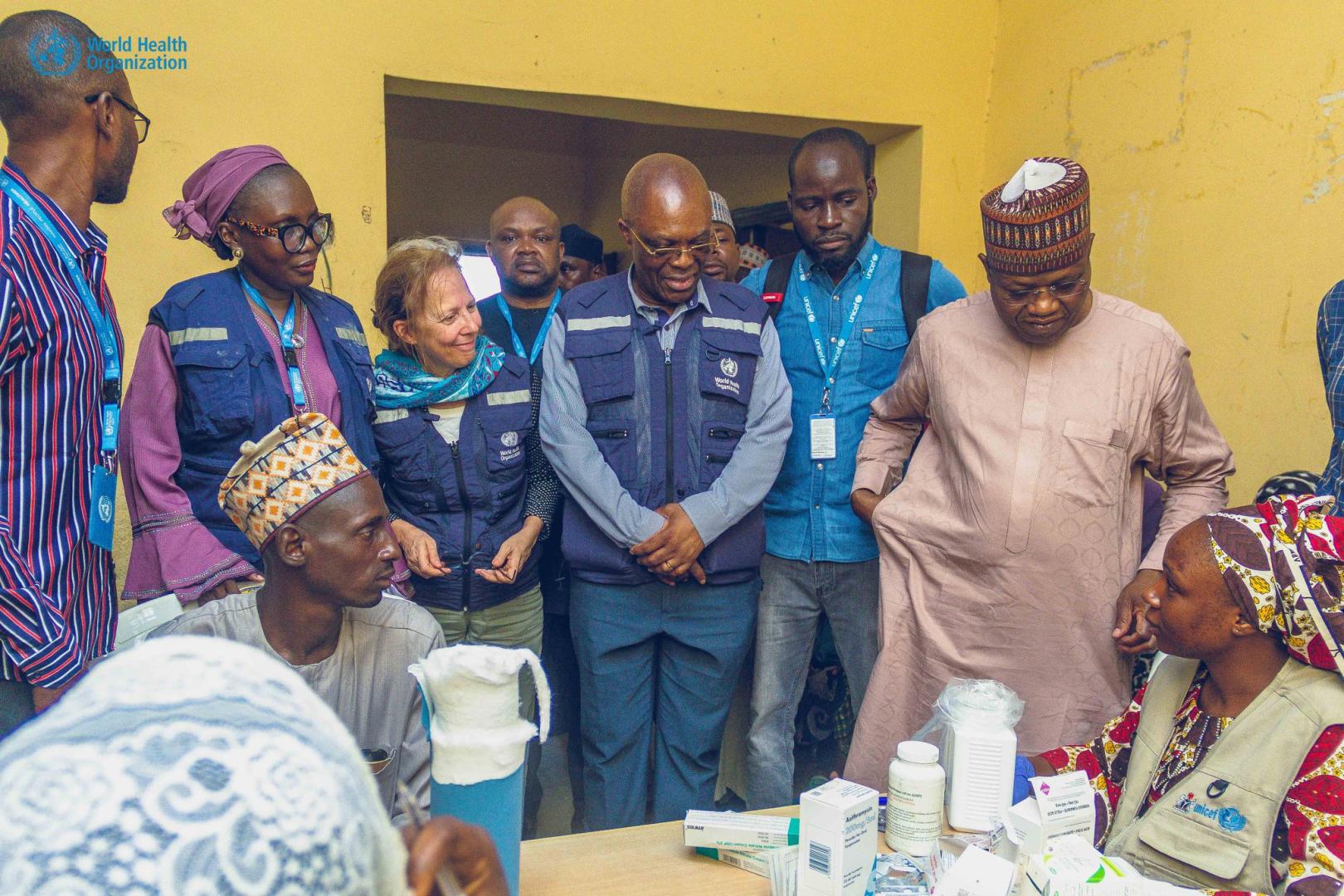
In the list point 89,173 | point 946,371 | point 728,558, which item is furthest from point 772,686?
point 89,173

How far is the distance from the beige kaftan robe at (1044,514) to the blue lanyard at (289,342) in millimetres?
1712

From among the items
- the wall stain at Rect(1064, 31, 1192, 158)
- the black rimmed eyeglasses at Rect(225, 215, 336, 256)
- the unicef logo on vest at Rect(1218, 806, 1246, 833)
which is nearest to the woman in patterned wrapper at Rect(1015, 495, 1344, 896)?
the unicef logo on vest at Rect(1218, 806, 1246, 833)

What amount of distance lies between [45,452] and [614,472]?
1.42m

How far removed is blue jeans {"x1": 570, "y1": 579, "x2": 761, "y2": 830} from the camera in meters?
2.90

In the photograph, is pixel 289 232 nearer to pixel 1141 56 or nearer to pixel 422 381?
pixel 422 381

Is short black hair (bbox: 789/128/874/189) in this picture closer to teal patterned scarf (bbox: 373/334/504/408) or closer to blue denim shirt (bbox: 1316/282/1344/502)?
teal patterned scarf (bbox: 373/334/504/408)

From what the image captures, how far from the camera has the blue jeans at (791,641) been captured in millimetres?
3109

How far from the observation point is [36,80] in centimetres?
199

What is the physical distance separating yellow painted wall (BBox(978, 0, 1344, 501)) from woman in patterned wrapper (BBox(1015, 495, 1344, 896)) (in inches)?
63.2

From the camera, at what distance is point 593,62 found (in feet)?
13.2

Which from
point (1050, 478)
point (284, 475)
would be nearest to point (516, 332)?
point (284, 475)

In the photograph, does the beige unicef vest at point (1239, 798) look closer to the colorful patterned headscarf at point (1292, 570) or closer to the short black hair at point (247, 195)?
the colorful patterned headscarf at point (1292, 570)

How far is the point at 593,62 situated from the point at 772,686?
259 centimetres

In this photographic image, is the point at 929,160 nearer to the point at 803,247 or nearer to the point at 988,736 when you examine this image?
the point at 803,247
